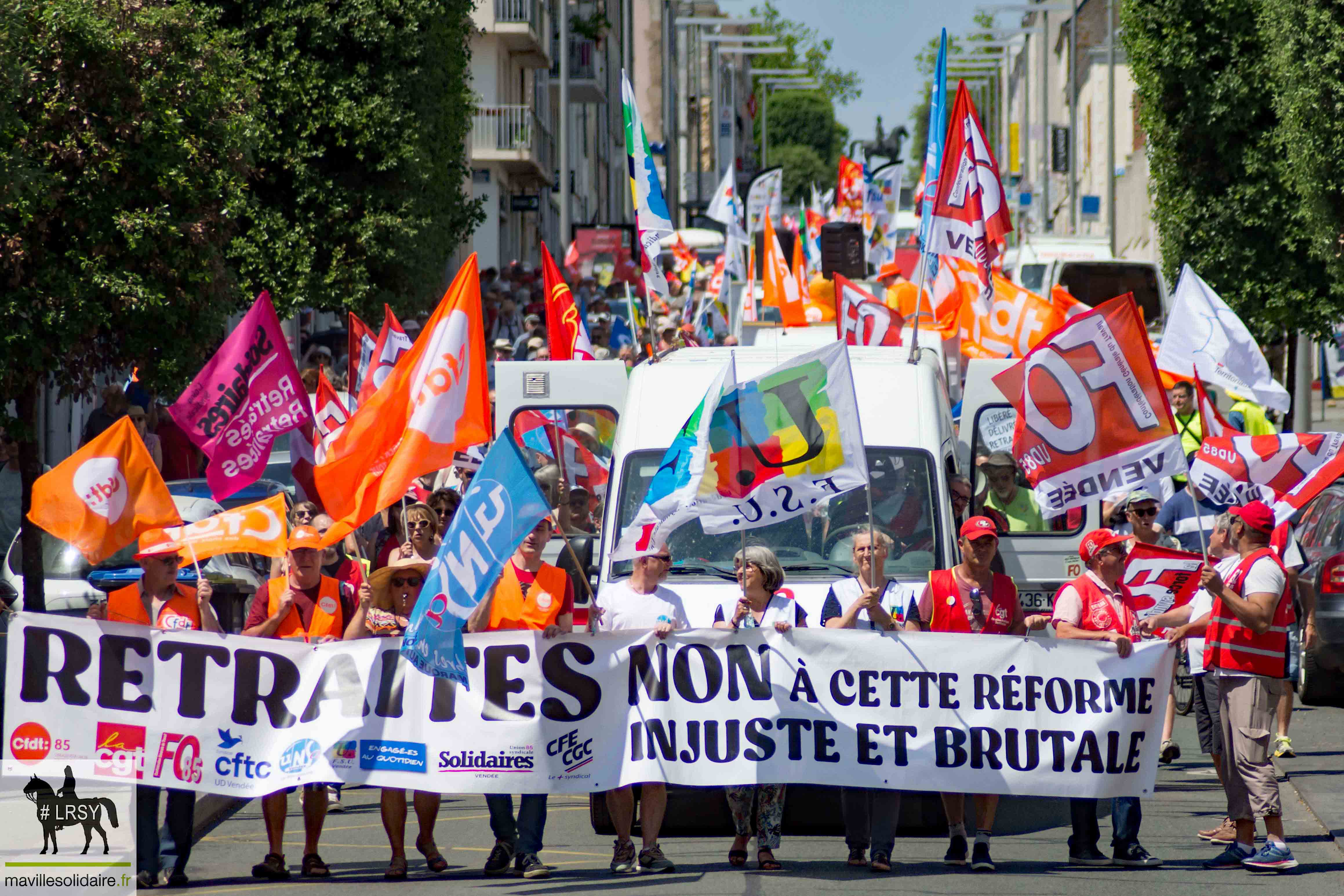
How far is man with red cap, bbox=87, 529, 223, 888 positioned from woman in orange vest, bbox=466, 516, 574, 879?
1.33 m

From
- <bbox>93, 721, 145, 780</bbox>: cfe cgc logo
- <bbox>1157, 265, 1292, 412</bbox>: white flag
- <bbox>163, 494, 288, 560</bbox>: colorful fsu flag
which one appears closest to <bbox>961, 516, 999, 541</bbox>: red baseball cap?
<bbox>163, 494, 288, 560</bbox>: colorful fsu flag

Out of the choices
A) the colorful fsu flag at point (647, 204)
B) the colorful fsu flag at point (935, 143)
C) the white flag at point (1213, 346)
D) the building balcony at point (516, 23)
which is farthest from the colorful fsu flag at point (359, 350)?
the building balcony at point (516, 23)

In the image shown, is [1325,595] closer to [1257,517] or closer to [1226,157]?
[1257,517]

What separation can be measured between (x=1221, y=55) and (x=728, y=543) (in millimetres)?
14884

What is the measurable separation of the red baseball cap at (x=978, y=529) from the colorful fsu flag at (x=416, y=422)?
8.57ft

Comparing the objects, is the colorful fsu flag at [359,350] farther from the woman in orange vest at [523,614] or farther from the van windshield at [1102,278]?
the van windshield at [1102,278]

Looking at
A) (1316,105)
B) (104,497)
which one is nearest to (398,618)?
(104,497)

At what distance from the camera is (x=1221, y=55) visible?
22.2m

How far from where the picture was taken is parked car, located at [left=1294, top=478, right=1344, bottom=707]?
42.8ft

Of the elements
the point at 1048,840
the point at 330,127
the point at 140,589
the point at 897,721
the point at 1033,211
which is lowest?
the point at 1048,840

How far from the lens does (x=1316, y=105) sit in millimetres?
16797

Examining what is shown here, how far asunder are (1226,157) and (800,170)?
96.0m

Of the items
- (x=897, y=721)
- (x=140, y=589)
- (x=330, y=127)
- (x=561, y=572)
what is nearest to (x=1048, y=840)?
(x=897, y=721)

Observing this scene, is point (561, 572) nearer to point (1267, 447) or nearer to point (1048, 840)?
point (1048, 840)
